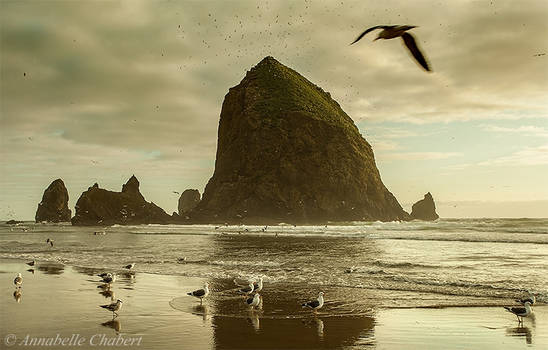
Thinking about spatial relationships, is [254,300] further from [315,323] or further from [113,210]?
[113,210]

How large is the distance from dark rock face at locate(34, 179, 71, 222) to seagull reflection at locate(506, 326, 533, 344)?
15886 centimetres

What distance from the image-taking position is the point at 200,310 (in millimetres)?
12688

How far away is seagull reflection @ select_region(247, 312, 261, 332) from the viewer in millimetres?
A: 10781

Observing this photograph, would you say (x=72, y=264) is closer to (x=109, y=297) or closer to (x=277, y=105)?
(x=109, y=297)

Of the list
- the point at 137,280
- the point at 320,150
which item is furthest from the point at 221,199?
the point at 137,280

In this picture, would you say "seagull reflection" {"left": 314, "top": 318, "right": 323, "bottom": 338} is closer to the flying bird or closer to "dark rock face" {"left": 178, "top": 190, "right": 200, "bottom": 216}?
the flying bird

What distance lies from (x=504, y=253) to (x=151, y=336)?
23.9 m

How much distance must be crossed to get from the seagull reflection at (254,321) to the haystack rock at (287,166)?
81.0 metres

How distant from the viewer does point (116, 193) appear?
4665 inches

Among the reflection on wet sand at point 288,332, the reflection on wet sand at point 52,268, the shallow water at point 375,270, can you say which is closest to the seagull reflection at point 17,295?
the reflection on wet sand at point 52,268

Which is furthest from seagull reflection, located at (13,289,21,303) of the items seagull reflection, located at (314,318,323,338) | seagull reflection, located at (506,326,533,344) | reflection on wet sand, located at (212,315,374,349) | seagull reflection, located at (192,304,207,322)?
seagull reflection, located at (506,326,533,344)

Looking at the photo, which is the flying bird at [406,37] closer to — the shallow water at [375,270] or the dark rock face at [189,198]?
the shallow water at [375,270]

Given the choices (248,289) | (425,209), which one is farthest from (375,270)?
(425,209)

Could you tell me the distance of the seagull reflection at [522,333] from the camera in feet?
33.4
